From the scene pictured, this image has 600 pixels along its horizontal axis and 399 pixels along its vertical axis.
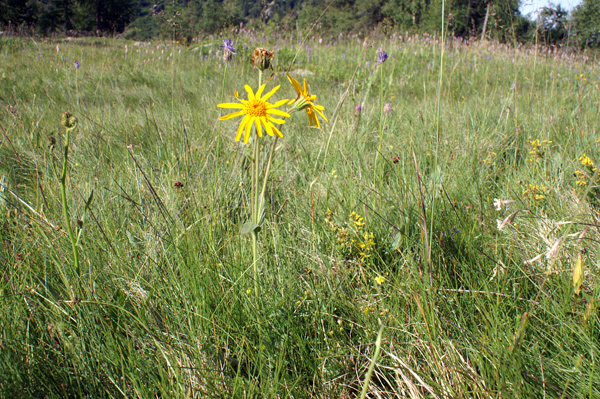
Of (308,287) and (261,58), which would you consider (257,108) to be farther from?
(308,287)

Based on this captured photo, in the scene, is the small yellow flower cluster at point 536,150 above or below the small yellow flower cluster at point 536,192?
above

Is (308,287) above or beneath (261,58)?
beneath

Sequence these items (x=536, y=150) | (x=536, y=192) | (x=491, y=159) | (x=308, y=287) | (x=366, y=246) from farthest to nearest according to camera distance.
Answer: (x=491, y=159), (x=536, y=150), (x=536, y=192), (x=366, y=246), (x=308, y=287)

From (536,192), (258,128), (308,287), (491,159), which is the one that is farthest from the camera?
(491,159)

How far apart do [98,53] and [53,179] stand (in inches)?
235

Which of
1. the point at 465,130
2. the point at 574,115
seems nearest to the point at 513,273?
the point at 465,130

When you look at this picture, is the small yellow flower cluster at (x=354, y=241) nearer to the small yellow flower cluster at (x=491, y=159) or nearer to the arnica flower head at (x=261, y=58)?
the arnica flower head at (x=261, y=58)

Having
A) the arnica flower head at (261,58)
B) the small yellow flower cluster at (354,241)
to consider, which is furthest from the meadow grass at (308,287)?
the arnica flower head at (261,58)

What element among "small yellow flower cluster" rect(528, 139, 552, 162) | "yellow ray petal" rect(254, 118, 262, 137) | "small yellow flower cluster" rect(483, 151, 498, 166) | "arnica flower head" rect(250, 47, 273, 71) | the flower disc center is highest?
"arnica flower head" rect(250, 47, 273, 71)

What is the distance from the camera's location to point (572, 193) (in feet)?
4.30

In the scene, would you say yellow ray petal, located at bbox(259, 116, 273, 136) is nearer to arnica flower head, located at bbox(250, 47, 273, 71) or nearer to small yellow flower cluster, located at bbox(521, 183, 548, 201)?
arnica flower head, located at bbox(250, 47, 273, 71)

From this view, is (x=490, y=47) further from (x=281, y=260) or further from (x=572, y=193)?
(x=281, y=260)

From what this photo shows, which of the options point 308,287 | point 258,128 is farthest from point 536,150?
point 258,128

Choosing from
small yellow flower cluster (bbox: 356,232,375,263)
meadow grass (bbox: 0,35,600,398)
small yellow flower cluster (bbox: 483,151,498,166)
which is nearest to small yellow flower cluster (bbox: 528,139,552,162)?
meadow grass (bbox: 0,35,600,398)
